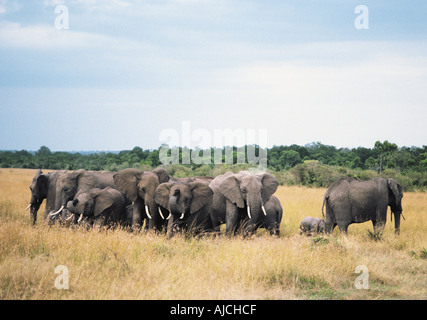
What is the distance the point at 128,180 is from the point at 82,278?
545 cm

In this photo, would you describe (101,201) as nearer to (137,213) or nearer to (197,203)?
(137,213)

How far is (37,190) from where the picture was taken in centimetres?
1522

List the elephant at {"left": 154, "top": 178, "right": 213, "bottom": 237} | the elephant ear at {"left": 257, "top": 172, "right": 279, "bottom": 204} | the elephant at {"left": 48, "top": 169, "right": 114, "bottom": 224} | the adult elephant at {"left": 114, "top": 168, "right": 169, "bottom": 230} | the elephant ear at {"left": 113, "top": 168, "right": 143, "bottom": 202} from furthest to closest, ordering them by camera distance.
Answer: the elephant at {"left": 48, "top": 169, "right": 114, "bottom": 224} < the elephant ear at {"left": 257, "top": 172, "right": 279, "bottom": 204} < the elephant ear at {"left": 113, "top": 168, "right": 143, "bottom": 202} < the adult elephant at {"left": 114, "top": 168, "right": 169, "bottom": 230} < the elephant at {"left": 154, "top": 178, "right": 213, "bottom": 237}

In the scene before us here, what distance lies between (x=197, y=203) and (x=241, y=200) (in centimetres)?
119

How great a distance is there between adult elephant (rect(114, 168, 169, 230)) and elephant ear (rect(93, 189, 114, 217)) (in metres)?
0.39

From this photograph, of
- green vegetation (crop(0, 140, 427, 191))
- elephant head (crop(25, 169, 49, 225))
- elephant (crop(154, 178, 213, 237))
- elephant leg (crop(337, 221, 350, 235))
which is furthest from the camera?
green vegetation (crop(0, 140, 427, 191))

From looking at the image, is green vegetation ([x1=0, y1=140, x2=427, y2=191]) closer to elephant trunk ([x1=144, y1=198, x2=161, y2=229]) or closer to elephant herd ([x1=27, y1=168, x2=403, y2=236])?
elephant herd ([x1=27, y1=168, x2=403, y2=236])

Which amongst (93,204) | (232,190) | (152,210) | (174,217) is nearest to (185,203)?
(174,217)

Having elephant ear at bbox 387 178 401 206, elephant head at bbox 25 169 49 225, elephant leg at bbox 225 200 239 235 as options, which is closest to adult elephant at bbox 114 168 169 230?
elephant leg at bbox 225 200 239 235

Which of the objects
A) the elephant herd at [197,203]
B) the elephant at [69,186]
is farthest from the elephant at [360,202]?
the elephant at [69,186]

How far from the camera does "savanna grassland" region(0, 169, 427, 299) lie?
7.37 meters

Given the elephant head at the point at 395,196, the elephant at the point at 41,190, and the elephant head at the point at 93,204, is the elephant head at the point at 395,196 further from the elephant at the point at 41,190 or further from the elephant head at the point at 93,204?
the elephant at the point at 41,190
